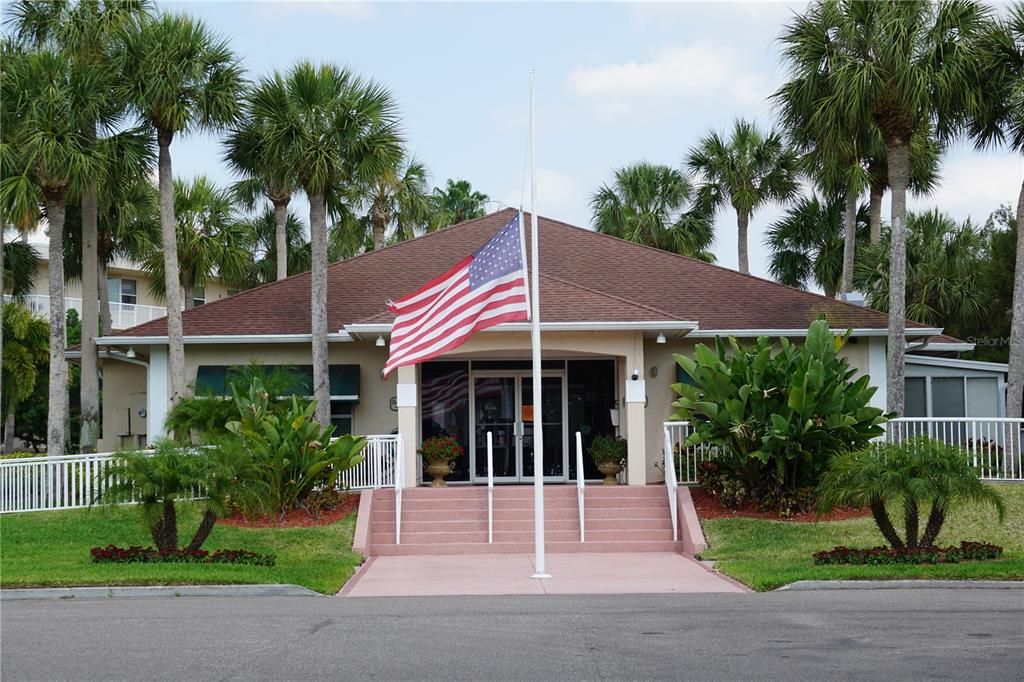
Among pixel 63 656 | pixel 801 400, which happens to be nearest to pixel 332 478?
pixel 801 400

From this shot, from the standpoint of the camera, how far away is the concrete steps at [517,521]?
742 inches

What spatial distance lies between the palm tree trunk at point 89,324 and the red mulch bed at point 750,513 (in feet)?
42.0

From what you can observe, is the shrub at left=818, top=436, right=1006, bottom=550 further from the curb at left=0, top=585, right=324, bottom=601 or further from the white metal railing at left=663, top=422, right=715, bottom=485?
the curb at left=0, top=585, right=324, bottom=601

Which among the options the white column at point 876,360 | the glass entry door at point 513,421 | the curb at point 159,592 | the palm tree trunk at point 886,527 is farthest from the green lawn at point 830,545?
the glass entry door at point 513,421

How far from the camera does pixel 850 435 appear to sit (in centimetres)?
1897

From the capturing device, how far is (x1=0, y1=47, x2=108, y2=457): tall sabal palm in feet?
72.7

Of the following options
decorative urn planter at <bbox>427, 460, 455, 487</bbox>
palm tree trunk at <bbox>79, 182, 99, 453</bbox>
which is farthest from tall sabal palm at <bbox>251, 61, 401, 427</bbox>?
palm tree trunk at <bbox>79, 182, 99, 453</bbox>

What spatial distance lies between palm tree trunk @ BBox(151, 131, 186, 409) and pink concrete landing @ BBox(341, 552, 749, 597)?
21.5 ft

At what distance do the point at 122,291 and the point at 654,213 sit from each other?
20332 mm

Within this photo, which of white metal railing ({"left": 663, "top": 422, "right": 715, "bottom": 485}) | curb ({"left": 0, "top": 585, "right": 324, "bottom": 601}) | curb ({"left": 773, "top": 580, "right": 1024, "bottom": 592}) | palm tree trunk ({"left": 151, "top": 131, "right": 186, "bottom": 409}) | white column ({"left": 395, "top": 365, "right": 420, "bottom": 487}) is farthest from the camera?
palm tree trunk ({"left": 151, "top": 131, "right": 186, "bottom": 409})

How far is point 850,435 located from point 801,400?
3.95 ft

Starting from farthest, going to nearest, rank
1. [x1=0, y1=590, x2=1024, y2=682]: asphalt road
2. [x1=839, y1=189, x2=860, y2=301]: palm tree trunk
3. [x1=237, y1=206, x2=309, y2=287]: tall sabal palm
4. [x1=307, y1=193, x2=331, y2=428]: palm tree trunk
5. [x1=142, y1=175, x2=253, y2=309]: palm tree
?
[x1=237, y1=206, x2=309, y2=287]: tall sabal palm, [x1=142, y1=175, x2=253, y2=309]: palm tree, [x1=839, y1=189, x2=860, y2=301]: palm tree trunk, [x1=307, y1=193, x2=331, y2=428]: palm tree trunk, [x1=0, y1=590, x2=1024, y2=682]: asphalt road

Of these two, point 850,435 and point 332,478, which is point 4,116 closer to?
point 332,478

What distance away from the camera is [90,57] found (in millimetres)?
23328
